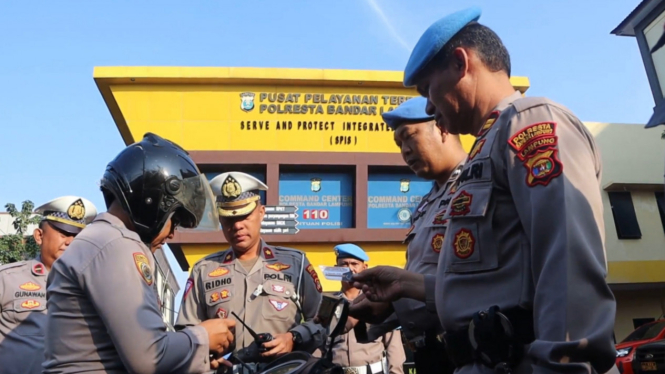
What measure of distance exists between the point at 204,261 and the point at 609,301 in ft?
13.1

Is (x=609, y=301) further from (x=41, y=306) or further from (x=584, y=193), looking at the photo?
(x=41, y=306)

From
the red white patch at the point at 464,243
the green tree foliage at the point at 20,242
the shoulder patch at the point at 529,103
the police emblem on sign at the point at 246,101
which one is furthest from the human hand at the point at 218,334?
the green tree foliage at the point at 20,242

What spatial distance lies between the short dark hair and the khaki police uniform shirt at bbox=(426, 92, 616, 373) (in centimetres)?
17

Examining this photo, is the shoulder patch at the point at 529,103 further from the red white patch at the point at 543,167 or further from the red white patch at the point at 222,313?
the red white patch at the point at 222,313

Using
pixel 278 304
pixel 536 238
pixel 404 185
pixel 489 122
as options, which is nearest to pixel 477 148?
pixel 489 122

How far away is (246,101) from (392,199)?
4.78 meters

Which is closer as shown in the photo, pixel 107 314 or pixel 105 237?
pixel 107 314

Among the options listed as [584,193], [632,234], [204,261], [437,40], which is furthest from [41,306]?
[632,234]

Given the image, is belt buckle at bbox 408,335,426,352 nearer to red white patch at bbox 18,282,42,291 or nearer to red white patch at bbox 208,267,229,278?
red white patch at bbox 208,267,229,278

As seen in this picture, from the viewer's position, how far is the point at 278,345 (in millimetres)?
4305

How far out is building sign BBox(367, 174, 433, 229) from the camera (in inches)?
692

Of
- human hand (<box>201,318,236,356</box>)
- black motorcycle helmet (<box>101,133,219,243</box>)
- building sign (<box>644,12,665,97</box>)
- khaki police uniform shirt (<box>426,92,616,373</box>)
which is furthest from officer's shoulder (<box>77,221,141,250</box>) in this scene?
building sign (<box>644,12,665,97</box>)

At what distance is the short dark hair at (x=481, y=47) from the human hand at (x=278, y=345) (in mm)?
2479

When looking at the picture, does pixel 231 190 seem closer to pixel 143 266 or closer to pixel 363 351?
pixel 143 266
